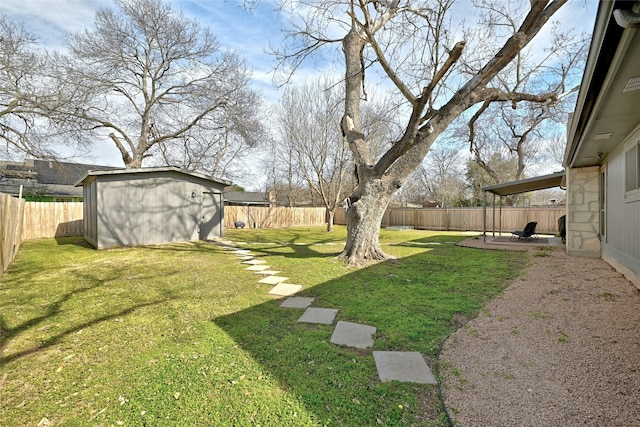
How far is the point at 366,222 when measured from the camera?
6078mm

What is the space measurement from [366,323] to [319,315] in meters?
0.58

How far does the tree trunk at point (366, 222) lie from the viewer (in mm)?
5977

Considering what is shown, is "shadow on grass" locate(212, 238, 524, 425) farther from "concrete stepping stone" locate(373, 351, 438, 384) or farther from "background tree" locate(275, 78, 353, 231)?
Answer: "background tree" locate(275, 78, 353, 231)

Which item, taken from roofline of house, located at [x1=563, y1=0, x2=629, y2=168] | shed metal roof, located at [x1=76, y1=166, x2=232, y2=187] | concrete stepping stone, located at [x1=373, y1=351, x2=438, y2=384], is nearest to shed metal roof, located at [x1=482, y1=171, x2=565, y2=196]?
roofline of house, located at [x1=563, y1=0, x2=629, y2=168]

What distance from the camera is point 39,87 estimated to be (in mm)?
10375

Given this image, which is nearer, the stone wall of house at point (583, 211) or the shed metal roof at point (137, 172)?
the stone wall of house at point (583, 211)

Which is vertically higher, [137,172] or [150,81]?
[150,81]

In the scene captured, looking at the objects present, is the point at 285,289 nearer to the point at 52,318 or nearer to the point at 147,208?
the point at 52,318

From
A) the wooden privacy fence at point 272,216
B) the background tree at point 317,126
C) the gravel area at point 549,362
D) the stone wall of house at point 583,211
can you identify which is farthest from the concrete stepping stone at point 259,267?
the wooden privacy fence at point 272,216

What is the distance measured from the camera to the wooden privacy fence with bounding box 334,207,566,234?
13.8m

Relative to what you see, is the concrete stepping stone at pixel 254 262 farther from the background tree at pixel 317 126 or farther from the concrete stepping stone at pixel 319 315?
the background tree at pixel 317 126

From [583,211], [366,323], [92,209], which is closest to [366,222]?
[366,323]

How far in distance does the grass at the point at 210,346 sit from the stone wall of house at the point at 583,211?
3151 mm

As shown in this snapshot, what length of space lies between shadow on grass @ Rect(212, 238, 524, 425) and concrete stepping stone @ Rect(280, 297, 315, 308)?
109 mm
